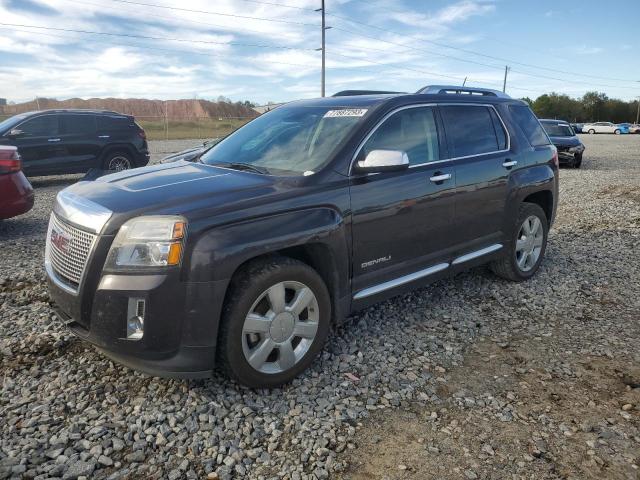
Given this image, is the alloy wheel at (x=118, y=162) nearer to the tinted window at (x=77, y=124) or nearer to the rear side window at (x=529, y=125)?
the tinted window at (x=77, y=124)

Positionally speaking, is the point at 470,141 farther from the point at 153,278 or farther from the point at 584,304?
the point at 153,278

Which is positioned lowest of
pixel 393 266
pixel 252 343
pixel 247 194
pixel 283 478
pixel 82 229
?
pixel 283 478

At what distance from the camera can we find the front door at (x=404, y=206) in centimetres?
347

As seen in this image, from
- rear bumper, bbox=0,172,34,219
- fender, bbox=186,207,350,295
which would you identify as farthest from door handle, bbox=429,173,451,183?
rear bumper, bbox=0,172,34,219

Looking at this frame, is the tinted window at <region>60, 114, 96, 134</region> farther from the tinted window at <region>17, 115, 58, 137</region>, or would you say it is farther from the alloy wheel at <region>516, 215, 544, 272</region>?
the alloy wheel at <region>516, 215, 544, 272</region>

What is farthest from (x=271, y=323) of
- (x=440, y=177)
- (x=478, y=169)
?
(x=478, y=169)

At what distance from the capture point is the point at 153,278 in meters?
2.66

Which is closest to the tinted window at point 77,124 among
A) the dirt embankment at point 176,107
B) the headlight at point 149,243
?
the headlight at point 149,243

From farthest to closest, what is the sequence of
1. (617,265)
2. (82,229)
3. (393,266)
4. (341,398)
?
(617,265), (393,266), (341,398), (82,229)

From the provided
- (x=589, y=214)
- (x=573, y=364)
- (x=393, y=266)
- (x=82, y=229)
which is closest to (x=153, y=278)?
(x=82, y=229)

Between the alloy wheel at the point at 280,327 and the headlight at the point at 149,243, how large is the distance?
Answer: 58cm

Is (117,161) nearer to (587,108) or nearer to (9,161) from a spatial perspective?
(9,161)

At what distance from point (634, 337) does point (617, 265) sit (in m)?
2.17

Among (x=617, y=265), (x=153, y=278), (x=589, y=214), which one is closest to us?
(x=153, y=278)
